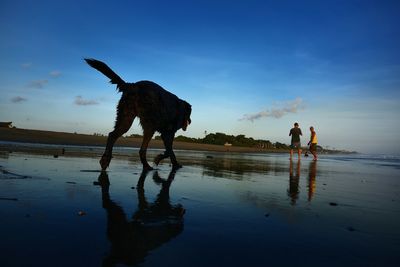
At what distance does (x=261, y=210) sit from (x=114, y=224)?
143cm

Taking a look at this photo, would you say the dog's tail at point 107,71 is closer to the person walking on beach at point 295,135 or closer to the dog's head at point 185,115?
the dog's head at point 185,115

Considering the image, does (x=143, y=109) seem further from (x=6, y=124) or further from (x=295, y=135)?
(x=6, y=124)

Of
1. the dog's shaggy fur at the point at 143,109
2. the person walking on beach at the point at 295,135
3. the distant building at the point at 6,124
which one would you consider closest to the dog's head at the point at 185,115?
the dog's shaggy fur at the point at 143,109

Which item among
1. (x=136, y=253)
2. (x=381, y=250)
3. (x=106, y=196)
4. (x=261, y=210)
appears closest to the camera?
(x=136, y=253)

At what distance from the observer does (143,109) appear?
6285 mm

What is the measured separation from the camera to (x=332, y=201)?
376cm

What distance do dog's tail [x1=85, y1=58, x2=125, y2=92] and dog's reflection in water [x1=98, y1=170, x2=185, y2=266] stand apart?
3.11m

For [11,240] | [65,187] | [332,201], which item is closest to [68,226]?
[11,240]

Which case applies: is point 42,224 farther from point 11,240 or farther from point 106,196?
point 106,196

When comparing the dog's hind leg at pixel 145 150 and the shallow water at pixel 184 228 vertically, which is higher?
the dog's hind leg at pixel 145 150

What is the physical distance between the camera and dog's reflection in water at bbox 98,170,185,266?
5.41ft

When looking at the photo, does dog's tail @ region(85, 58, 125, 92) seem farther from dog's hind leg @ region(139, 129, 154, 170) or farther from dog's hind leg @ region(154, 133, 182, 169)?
dog's hind leg @ region(154, 133, 182, 169)

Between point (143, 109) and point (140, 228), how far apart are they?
4.34 meters

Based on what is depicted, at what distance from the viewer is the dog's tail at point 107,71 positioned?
5609mm
